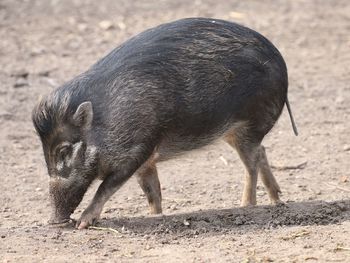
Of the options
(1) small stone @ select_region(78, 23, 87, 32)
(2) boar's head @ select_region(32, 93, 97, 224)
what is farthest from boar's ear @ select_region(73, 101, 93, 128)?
(1) small stone @ select_region(78, 23, 87, 32)

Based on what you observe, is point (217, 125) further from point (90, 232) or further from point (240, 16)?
point (240, 16)

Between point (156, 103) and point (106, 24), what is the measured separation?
6747 millimetres

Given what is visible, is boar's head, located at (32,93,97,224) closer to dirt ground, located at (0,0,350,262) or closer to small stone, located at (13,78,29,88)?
dirt ground, located at (0,0,350,262)

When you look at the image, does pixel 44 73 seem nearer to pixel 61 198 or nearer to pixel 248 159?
pixel 248 159

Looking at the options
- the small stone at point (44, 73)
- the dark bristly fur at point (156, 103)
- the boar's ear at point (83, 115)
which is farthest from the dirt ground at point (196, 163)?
the boar's ear at point (83, 115)

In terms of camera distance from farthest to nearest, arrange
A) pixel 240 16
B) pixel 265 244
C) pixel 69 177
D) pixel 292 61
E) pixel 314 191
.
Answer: pixel 240 16
pixel 292 61
pixel 314 191
pixel 69 177
pixel 265 244

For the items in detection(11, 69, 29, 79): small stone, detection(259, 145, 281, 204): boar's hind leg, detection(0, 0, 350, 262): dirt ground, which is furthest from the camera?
detection(11, 69, 29, 79): small stone

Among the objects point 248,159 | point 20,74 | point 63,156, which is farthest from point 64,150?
point 20,74

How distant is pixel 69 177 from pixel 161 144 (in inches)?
28.4

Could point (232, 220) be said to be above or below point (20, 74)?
above

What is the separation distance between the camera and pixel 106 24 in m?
13.4

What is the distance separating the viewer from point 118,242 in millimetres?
6301

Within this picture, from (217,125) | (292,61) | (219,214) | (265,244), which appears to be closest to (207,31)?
(217,125)

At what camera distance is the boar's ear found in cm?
671
